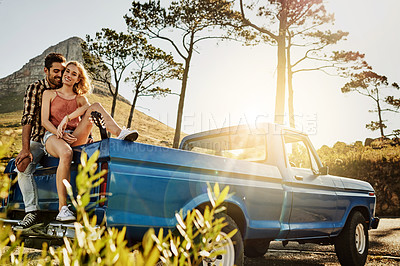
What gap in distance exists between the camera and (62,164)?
9.55 ft

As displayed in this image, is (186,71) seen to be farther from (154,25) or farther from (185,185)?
(185,185)

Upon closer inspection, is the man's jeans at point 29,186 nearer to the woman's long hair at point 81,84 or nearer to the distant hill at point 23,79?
the woman's long hair at point 81,84

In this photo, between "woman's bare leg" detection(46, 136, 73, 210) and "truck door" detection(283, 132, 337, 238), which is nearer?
"woman's bare leg" detection(46, 136, 73, 210)

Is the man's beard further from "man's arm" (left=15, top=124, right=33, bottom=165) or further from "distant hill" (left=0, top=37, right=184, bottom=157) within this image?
"distant hill" (left=0, top=37, right=184, bottom=157)

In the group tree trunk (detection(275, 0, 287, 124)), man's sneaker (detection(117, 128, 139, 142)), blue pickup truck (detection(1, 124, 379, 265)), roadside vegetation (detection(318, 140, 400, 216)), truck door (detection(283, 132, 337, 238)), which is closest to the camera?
blue pickup truck (detection(1, 124, 379, 265))

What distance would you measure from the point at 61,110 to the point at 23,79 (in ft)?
402

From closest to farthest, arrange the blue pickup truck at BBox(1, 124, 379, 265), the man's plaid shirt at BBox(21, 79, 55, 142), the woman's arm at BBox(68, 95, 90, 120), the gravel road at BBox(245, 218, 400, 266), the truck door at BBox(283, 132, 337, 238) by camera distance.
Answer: the blue pickup truck at BBox(1, 124, 379, 265)
the woman's arm at BBox(68, 95, 90, 120)
the man's plaid shirt at BBox(21, 79, 55, 142)
the truck door at BBox(283, 132, 337, 238)
the gravel road at BBox(245, 218, 400, 266)

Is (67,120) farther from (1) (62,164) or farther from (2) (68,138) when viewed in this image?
(1) (62,164)

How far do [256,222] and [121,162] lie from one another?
1663 mm

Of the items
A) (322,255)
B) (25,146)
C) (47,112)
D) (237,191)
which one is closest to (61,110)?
(47,112)

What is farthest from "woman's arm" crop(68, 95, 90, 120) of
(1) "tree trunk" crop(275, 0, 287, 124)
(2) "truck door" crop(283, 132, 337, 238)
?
(1) "tree trunk" crop(275, 0, 287, 124)

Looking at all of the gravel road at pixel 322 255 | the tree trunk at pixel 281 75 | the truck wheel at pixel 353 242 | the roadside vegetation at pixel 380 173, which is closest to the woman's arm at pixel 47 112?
the gravel road at pixel 322 255

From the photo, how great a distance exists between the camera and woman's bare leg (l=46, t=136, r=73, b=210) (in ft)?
9.26

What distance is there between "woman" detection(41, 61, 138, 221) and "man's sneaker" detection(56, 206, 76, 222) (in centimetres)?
1
